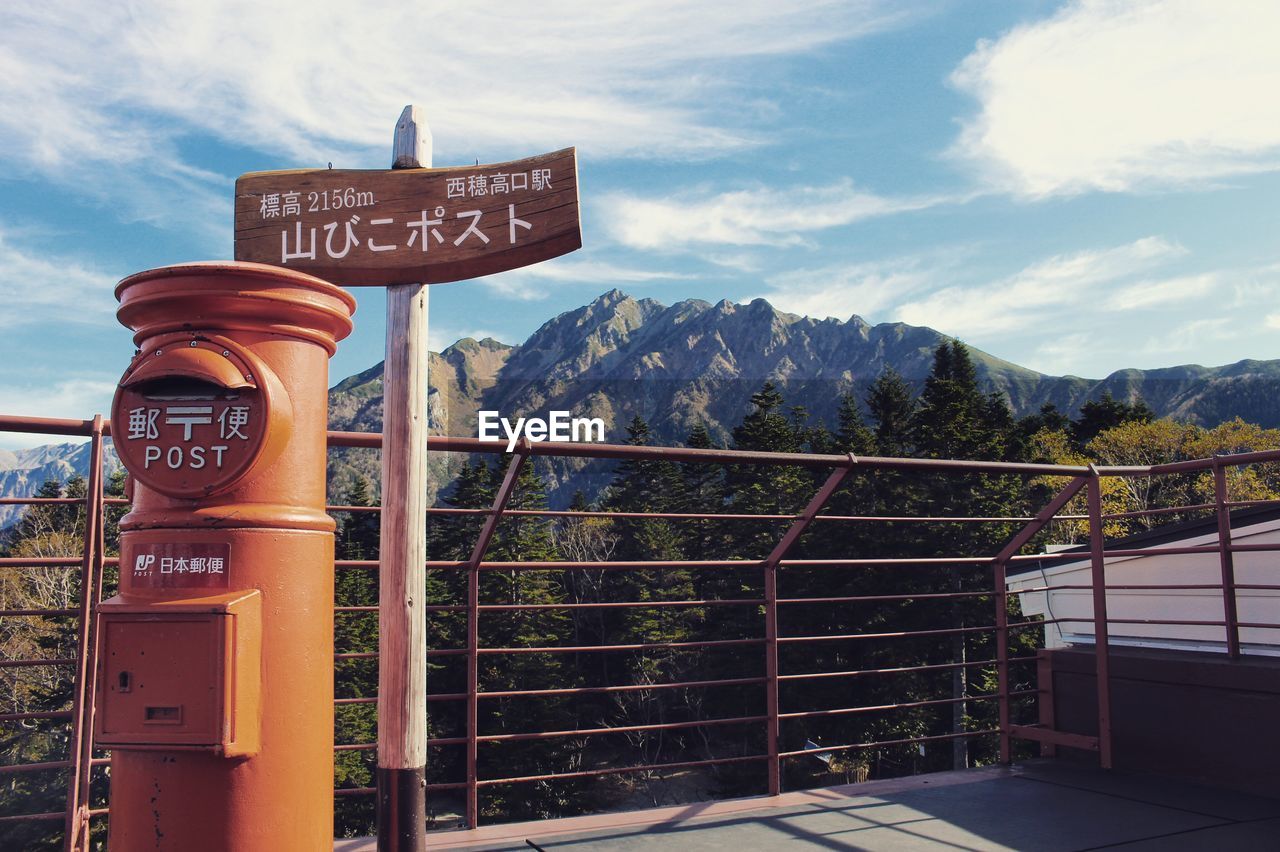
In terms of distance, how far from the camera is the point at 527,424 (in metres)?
3.32

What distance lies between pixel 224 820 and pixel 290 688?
31cm

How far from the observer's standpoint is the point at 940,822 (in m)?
3.98

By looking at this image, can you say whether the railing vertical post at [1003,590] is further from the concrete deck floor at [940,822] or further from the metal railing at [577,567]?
the concrete deck floor at [940,822]

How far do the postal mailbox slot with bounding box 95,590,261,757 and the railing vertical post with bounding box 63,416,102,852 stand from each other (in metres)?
0.73

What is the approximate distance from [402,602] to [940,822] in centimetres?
251

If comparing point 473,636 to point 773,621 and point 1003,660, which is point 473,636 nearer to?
point 773,621

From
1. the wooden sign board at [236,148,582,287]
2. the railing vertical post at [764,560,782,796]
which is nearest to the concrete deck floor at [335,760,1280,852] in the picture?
the railing vertical post at [764,560,782,796]

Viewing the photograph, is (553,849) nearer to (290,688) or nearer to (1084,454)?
(290,688)

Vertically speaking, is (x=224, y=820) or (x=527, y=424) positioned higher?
(x=527, y=424)

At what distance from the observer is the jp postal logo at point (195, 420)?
219cm

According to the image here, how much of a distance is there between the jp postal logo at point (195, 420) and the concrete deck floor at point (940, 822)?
200cm

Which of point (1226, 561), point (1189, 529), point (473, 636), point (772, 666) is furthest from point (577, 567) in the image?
point (1189, 529)

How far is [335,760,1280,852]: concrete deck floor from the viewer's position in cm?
366

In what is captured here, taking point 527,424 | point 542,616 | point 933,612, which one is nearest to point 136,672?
point 527,424
